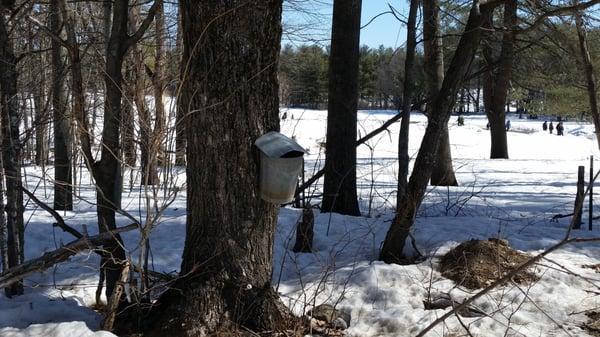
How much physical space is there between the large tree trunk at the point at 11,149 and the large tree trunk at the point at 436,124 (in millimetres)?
3049

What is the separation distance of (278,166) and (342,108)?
456 cm

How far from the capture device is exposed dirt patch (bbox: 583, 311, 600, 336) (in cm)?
394

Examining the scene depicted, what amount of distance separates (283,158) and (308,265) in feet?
→ 7.27

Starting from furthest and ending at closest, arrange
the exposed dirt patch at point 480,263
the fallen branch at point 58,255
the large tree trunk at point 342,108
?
the large tree trunk at point 342,108 < the exposed dirt patch at point 480,263 < the fallen branch at point 58,255

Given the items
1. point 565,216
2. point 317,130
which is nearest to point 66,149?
point 565,216

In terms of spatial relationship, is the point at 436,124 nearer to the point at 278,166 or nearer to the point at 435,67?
the point at 278,166

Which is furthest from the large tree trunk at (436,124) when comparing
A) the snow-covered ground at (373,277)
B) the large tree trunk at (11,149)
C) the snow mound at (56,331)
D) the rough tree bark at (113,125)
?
the large tree trunk at (11,149)

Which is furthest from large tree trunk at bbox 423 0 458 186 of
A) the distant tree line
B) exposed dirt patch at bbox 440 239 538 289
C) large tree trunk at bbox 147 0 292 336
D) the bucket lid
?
the bucket lid

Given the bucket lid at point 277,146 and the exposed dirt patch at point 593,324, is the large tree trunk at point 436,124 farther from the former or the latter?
the bucket lid at point 277,146

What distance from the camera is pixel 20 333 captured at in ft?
11.3

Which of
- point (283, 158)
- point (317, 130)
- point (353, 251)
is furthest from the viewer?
point (317, 130)

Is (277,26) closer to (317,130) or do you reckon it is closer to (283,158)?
(283,158)

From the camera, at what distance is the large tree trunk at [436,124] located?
4.95m

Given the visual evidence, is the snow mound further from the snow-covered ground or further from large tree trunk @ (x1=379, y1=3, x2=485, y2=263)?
large tree trunk @ (x1=379, y1=3, x2=485, y2=263)
